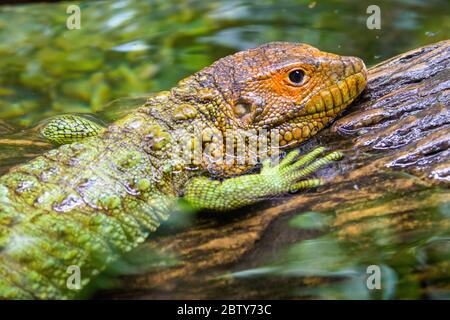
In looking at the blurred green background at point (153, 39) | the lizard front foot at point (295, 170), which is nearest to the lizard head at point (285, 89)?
the lizard front foot at point (295, 170)

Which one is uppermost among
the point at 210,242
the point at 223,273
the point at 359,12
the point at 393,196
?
the point at 359,12

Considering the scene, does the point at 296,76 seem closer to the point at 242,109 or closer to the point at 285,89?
the point at 285,89

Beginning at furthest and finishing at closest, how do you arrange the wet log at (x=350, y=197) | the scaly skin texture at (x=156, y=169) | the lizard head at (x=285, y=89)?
the lizard head at (x=285, y=89) < the scaly skin texture at (x=156, y=169) < the wet log at (x=350, y=197)

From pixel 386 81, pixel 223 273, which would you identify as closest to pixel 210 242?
pixel 223 273

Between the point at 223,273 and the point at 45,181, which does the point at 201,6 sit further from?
the point at 223,273

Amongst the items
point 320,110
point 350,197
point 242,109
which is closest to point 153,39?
point 242,109

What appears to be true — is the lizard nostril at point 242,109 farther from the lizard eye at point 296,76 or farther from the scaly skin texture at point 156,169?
the lizard eye at point 296,76
